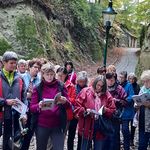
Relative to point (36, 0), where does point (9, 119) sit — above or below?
below

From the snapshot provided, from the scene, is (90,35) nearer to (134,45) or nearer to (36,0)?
(36,0)

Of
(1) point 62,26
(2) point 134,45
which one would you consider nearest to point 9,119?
(1) point 62,26

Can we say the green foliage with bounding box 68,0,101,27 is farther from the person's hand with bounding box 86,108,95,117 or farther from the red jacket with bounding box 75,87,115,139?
the person's hand with bounding box 86,108,95,117

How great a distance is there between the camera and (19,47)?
19.7 metres

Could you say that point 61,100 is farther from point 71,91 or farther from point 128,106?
point 128,106

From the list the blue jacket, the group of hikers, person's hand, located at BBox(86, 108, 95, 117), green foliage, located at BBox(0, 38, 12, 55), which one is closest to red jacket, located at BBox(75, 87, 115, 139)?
the group of hikers

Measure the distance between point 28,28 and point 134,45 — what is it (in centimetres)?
5036

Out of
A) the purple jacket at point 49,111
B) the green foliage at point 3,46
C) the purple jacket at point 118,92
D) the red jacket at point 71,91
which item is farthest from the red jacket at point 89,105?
the green foliage at point 3,46

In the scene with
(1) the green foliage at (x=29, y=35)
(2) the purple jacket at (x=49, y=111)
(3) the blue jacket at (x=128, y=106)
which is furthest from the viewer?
(1) the green foliage at (x=29, y=35)

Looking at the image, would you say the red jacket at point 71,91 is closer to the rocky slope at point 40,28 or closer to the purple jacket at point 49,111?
the purple jacket at point 49,111

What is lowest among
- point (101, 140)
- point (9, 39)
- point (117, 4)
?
point (101, 140)

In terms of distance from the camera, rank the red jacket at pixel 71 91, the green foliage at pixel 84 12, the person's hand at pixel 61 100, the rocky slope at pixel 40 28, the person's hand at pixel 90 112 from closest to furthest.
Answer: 1. the person's hand at pixel 61 100
2. the person's hand at pixel 90 112
3. the red jacket at pixel 71 91
4. the rocky slope at pixel 40 28
5. the green foliage at pixel 84 12

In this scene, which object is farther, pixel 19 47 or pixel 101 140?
pixel 19 47

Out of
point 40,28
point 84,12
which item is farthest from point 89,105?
point 84,12
